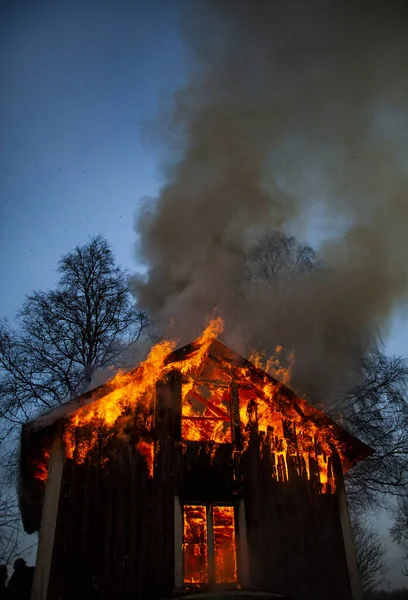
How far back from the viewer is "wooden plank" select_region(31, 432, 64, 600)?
8.84m

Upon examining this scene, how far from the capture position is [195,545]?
10.0 m

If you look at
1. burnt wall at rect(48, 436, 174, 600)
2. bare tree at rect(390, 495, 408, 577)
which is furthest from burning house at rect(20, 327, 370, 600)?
bare tree at rect(390, 495, 408, 577)

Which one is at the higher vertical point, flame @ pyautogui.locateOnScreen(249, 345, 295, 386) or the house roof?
flame @ pyautogui.locateOnScreen(249, 345, 295, 386)

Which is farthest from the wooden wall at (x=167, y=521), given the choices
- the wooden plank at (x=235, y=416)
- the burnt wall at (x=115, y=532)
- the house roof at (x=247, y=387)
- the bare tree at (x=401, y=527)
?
the bare tree at (x=401, y=527)

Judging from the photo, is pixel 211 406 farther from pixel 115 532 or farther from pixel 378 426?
pixel 378 426

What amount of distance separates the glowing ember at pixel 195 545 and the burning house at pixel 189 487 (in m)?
0.02

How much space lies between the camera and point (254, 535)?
10047mm

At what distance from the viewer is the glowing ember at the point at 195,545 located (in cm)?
976

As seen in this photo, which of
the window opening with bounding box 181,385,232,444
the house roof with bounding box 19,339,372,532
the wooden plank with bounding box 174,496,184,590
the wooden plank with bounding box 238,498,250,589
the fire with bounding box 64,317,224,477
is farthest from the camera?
the window opening with bounding box 181,385,232,444

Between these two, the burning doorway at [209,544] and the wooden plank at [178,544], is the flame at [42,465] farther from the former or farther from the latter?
the burning doorway at [209,544]

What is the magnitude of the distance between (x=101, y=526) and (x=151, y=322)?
36.3 ft

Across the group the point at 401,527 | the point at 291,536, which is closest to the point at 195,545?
the point at 291,536

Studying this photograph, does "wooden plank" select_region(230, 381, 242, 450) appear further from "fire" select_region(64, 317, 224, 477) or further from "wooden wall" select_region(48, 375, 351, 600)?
"fire" select_region(64, 317, 224, 477)

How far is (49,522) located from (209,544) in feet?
9.62
